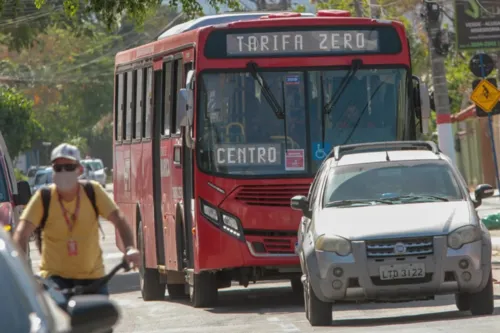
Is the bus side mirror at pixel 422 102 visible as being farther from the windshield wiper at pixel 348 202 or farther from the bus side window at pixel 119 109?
the bus side window at pixel 119 109

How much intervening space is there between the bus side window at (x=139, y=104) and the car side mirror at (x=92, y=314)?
14.6 metres

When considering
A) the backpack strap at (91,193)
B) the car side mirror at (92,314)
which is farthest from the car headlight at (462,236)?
the car side mirror at (92,314)

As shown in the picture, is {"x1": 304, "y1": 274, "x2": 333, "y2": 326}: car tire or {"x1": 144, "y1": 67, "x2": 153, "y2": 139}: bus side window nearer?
{"x1": 304, "y1": 274, "x2": 333, "y2": 326}: car tire

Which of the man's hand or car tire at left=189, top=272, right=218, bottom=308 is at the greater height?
the man's hand

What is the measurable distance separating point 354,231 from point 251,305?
4.39 metres

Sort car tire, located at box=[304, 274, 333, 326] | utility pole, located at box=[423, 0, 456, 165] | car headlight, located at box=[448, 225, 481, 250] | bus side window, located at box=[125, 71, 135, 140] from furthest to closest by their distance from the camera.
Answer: utility pole, located at box=[423, 0, 456, 165], bus side window, located at box=[125, 71, 135, 140], car tire, located at box=[304, 274, 333, 326], car headlight, located at box=[448, 225, 481, 250]

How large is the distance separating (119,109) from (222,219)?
17.7 feet

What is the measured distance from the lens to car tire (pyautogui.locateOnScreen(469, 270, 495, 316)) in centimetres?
1442

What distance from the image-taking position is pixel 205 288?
17.8m

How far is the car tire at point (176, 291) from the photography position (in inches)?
819

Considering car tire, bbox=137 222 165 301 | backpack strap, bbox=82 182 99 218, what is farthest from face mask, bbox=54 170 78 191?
car tire, bbox=137 222 165 301

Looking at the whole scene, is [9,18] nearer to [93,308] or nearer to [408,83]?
[408,83]

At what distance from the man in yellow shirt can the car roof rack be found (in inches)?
248

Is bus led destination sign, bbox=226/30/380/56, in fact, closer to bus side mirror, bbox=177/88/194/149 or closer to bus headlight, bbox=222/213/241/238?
bus side mirror, bbox=177/88/194/149
